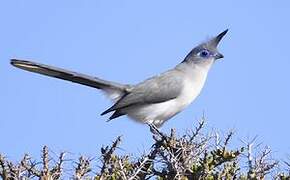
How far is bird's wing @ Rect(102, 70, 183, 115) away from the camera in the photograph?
23.2ft

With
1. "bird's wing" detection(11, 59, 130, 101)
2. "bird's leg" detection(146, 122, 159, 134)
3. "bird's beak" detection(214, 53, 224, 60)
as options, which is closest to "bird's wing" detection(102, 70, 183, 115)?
"bird's wing" detection(11, 59, 130, 101)

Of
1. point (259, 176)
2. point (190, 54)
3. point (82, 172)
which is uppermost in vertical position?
point (190, 54)

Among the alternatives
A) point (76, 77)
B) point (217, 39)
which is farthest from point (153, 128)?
point (217, 39)

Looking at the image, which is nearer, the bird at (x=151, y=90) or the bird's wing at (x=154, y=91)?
the bird at (x=151, y=90)

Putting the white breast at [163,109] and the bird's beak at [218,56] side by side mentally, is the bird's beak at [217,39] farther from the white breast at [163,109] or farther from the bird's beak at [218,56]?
the white breast at [163,109]

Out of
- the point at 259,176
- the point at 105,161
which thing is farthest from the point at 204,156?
the point at 105,161

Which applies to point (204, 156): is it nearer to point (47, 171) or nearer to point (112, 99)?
point (47, 171)

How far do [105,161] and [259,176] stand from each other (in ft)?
2.99

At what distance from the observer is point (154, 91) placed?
24.0ft

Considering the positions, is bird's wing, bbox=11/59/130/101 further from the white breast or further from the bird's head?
the bird's head

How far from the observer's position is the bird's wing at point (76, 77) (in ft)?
21.2

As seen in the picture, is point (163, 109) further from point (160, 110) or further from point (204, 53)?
point (204, 53)

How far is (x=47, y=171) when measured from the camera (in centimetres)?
315

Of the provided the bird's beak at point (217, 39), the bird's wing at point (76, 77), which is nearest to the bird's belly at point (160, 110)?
the bird's wing at point (76, 77)
